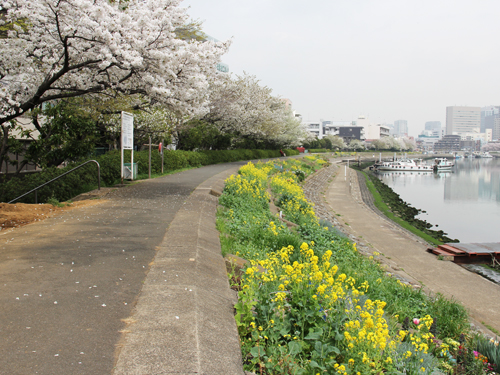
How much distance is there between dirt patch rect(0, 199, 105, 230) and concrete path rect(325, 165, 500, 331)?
925cm

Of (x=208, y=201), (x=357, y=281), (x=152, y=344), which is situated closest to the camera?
(x=152, y=344)

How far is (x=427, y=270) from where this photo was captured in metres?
13.5

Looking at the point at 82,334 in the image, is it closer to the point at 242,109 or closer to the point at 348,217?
the point at 348,217

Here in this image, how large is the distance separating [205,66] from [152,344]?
1107 cm

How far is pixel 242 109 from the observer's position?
1362 inches

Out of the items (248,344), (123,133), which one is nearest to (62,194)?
(123,133)

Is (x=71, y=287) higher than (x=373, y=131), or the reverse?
(x=373, y=131)

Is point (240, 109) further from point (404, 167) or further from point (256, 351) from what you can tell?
point (404, 167)

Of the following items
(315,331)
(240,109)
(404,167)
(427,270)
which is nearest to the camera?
(315,331)

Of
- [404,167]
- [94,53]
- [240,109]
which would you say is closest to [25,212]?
[94,53]

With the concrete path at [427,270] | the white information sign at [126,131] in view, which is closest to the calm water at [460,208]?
the concrete path at [427,270]

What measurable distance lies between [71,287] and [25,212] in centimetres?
532

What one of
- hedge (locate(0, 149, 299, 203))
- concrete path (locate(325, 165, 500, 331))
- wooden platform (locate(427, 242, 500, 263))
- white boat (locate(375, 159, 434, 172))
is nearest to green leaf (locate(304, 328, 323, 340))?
concrete path (locate(325, 165, 500, 331))

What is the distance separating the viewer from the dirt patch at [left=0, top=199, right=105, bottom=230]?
8141 millimetres
